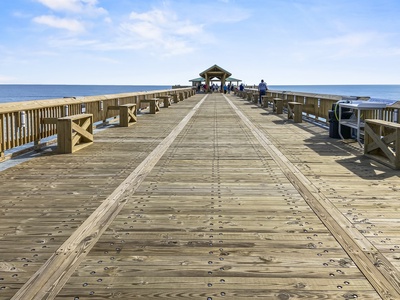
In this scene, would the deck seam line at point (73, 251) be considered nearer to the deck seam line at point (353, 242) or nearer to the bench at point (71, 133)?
the deck seam line at point (353, 242)

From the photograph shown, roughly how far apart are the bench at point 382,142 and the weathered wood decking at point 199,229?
0.31m

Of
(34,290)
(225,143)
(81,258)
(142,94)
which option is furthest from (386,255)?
(142,94)

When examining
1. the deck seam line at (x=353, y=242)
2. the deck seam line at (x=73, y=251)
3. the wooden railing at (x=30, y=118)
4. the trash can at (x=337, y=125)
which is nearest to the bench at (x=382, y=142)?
the deck seam line at (x=353, y=242)

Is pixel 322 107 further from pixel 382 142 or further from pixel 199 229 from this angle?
pixel 199 229

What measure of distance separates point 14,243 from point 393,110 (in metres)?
8.25

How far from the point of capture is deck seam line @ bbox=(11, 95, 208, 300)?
8.78 ft

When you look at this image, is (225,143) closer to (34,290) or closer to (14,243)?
(14,243)

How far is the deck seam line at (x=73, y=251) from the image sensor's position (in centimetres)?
268

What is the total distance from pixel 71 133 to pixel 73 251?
17.1 ft

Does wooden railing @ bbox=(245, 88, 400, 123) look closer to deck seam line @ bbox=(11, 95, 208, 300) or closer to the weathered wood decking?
the weathered wood decking

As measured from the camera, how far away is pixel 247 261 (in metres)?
3.10

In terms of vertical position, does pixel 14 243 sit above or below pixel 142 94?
below

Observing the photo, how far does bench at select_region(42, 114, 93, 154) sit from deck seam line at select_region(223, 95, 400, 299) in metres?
4.37

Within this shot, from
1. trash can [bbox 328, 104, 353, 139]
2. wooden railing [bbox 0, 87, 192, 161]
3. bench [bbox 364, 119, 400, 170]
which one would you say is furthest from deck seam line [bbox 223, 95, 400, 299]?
wooden railing [bbox 0, 87, 192, 161]
